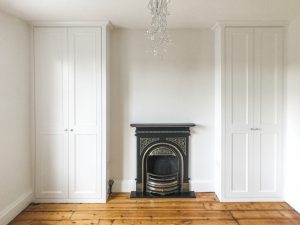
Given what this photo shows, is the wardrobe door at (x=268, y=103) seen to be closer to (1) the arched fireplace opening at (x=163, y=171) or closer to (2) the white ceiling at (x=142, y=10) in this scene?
(2) the white ceiling at (x=142, y=10)

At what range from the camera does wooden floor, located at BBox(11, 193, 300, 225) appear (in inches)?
113

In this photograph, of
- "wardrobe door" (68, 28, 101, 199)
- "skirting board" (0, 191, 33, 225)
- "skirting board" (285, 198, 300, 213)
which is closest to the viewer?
"skirting board" (0, 191, 33, 225)

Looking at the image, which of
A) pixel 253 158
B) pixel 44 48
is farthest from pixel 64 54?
pixel 253 158

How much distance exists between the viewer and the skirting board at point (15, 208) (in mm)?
2761

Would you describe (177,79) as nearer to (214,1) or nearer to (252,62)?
(252,62)

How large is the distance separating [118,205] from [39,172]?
118 centimetres

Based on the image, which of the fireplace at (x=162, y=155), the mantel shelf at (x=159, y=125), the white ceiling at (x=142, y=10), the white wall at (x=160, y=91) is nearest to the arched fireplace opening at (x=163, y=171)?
the fireplace at (x=162, y=155)

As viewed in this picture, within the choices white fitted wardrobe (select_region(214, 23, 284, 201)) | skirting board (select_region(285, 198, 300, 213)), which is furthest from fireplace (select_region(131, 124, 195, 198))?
skirting board (select_region(285, 198, 300, 213))

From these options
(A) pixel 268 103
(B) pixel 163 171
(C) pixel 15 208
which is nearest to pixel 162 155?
(B) pixel 163 171

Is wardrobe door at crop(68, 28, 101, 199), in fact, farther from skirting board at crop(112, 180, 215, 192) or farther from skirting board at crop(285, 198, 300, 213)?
skirting board at crop(285, 198, 300, 213)

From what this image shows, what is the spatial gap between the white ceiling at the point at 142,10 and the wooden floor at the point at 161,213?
2464 mm

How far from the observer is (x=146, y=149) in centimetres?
359

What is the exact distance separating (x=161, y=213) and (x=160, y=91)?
1690mm

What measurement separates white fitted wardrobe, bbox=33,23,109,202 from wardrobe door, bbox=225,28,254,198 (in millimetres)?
1683
